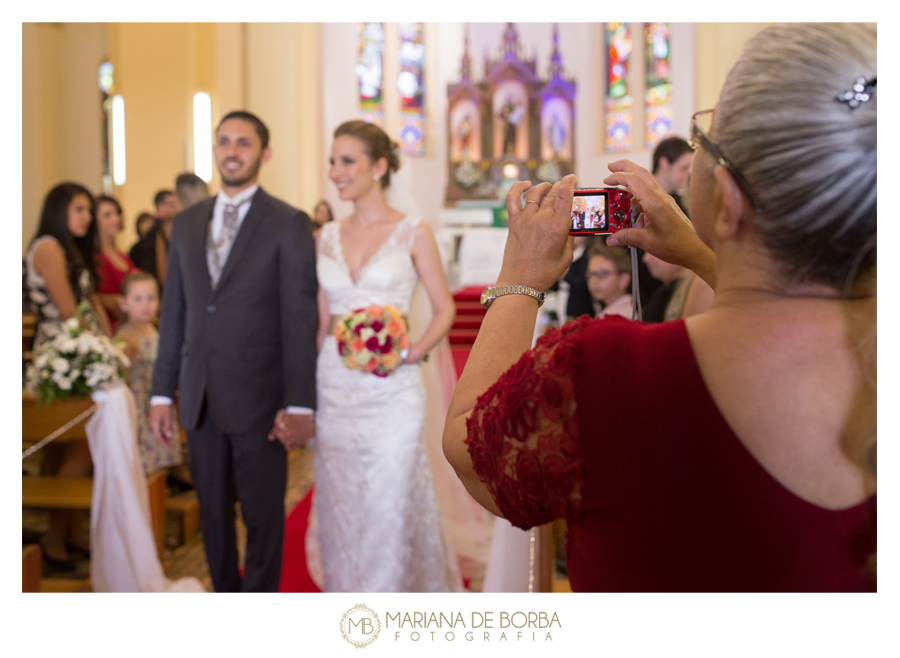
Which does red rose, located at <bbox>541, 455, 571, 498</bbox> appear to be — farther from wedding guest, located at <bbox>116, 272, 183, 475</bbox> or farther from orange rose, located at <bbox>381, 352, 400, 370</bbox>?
wedding guest, located at <bbox>116, 272, 183, 475</bbox>

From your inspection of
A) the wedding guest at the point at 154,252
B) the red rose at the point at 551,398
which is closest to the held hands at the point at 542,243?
the red rose at the point at 551,398

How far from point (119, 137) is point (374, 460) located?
23.6 feet

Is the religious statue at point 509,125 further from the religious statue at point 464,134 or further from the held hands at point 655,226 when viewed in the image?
the held hands at point 655,226

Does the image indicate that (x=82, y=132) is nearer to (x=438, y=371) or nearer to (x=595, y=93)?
(x=438, y=371)

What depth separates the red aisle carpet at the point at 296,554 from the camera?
3.59 metres

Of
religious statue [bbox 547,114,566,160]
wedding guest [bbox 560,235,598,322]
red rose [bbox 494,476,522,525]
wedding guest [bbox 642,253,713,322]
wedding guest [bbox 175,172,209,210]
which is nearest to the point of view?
red rose [bbox 494,476,522,525]

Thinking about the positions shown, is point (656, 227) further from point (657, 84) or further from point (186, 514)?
point (657, 84)

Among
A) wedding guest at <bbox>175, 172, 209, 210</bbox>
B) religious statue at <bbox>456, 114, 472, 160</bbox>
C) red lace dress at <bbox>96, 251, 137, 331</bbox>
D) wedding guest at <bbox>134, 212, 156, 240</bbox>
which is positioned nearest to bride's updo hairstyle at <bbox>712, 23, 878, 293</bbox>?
wedding guest at <bbox>175, 172, 209, 210</bbox>

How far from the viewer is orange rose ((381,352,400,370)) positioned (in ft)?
9.93

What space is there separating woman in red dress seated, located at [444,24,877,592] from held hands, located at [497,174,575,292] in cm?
21

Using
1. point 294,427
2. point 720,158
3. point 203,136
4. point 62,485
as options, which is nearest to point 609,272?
point 294,427

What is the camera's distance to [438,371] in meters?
3.77

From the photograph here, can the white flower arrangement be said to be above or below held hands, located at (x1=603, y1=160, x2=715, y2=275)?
above
